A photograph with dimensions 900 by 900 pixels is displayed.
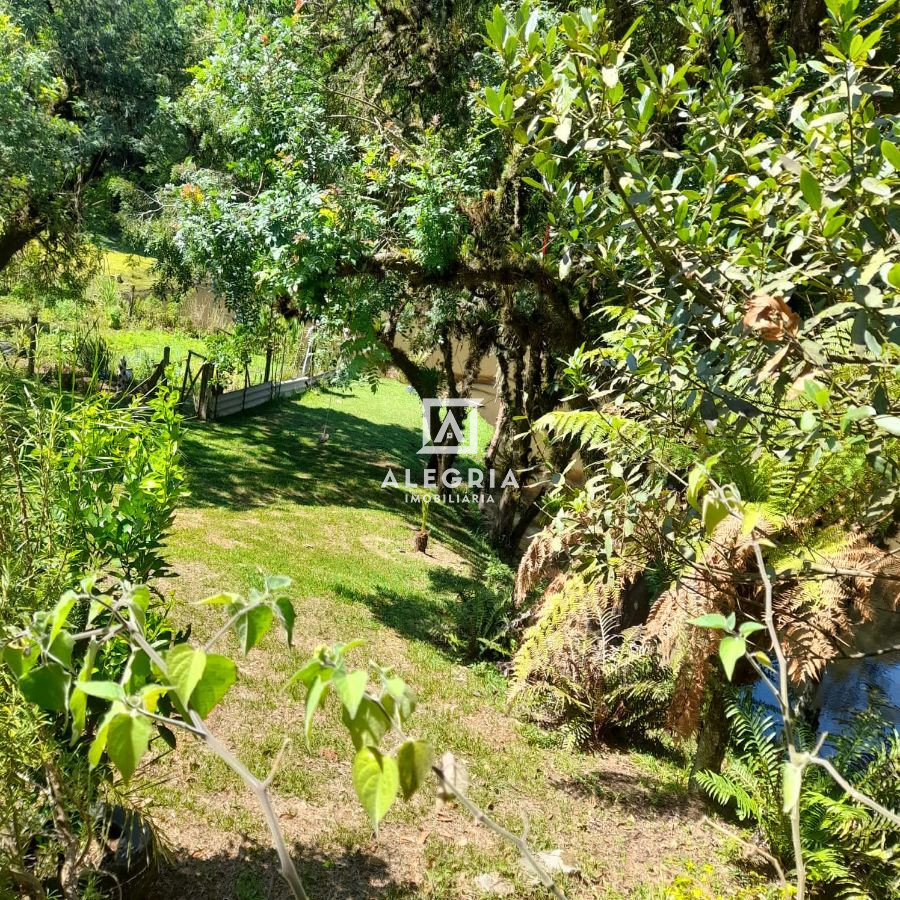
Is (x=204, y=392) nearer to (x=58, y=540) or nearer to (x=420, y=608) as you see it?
(x=420, y=608)

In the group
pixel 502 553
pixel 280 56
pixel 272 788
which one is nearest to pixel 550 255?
pixel 280 56

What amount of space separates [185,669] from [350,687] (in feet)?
0.60

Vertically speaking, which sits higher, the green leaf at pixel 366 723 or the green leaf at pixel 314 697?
the green leaf at pixel 314 697

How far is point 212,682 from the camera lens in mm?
765

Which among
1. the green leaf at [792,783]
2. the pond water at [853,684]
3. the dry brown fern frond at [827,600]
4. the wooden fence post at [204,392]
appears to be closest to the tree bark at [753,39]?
the dry brown fern frond at [827,600]

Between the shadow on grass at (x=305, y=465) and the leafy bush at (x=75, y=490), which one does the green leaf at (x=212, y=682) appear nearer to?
the leafy bush at (x=75, y=490)

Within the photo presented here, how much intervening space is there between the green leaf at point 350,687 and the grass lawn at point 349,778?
21cm

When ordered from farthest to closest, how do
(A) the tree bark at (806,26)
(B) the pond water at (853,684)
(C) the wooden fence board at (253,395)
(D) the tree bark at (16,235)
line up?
(C) the wooden fence board at (253,395), (D) the tree bark at (16,235), (B) the pond water at (853,684), (A) the tree bark at (806,26)

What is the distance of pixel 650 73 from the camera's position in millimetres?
1916

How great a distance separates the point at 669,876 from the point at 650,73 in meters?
3.45

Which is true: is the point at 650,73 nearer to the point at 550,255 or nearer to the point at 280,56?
the point at 550,255

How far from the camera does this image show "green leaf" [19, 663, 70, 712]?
0.80 meters

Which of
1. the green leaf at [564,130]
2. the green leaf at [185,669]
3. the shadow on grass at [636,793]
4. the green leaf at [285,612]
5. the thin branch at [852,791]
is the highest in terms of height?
the green leaf at [564,130]

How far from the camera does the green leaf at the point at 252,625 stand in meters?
0.79
